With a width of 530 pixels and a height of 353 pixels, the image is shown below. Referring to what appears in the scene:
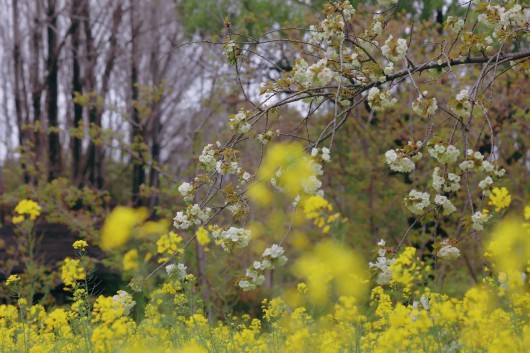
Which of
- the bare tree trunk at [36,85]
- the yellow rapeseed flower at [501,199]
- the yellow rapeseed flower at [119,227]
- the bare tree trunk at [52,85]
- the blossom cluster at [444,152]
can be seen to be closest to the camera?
the yellow rapeseed flower at [501,199]

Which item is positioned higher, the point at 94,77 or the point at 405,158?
the point at 94,77

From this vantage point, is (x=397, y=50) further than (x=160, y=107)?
No

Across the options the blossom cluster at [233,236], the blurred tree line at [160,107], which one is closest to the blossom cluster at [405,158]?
the blossom cluster at [233,236]

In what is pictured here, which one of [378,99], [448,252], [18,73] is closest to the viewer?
[448,252]

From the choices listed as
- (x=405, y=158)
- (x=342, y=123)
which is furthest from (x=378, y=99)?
(x=405, y=158)

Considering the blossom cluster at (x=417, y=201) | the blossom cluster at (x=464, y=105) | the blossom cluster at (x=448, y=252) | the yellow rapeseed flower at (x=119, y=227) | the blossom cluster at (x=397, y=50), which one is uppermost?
the yellow rapeseed flower at (x=119, y=227)

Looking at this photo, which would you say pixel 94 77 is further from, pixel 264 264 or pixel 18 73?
pixel 264 264

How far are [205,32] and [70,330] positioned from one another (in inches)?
421

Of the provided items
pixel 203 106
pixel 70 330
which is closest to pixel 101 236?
pixel 203 106

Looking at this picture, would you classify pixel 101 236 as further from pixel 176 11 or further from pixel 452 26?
pixel 176 11

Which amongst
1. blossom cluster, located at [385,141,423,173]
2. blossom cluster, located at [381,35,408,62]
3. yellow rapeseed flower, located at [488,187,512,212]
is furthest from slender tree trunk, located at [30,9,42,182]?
yellow rapeseed flower, located at [488,187,512,212]

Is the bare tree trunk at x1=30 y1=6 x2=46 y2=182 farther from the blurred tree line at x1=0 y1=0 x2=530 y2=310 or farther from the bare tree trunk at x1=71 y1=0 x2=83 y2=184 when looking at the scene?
the bare tree trunk at x1=71 y1=0 x2=83 y2=184

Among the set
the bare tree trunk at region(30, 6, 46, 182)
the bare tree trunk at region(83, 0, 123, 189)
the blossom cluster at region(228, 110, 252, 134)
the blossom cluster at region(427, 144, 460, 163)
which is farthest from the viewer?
the bare tree trunk at region(30, 6, 46, 182)

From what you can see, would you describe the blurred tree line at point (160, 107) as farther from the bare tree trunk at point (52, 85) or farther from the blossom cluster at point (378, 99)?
the blossom cluster at point (378, 99)
